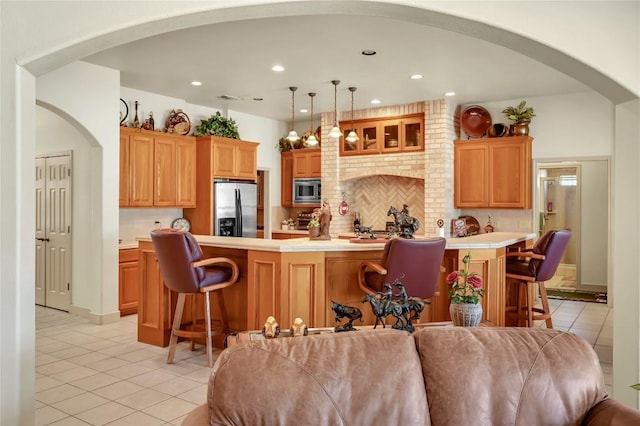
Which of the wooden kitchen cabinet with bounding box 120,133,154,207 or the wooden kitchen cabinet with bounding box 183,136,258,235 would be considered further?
the wooden kitchen cabinet with bounding box 183,136,258,235

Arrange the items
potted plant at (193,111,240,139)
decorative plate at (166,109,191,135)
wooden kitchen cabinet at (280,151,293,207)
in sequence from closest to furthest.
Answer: decorative plate at (166,109,191,135) → potted plant at (193,111,240,139) → wooden kitchen cabinet at (280,151,293,207)

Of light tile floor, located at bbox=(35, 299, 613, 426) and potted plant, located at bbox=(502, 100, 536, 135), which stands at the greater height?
potted plant, located at bbox=(502, 100, 536, 135)

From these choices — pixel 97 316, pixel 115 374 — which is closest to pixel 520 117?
pixel 115 374

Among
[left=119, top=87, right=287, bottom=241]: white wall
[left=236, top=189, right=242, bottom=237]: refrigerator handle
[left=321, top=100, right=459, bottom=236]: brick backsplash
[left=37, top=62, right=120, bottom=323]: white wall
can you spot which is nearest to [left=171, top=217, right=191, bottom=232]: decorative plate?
[left=119, top=87, right=287, bottom=241]: white wall

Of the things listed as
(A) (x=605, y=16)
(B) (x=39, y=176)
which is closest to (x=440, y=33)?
(A) (x=605, y=16)

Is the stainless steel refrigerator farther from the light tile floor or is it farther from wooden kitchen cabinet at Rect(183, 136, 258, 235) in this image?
the light tile floor

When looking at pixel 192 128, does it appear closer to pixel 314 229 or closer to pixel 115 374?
pixel 314 229

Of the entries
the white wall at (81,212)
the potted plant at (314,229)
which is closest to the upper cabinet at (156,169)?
the white wall at (81,212)

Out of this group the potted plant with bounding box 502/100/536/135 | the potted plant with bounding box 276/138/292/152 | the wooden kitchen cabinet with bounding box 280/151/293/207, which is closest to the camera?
the potted plant with bounding box 502/100/536/135

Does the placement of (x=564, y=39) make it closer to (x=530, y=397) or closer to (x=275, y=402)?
(x=530, y=397)

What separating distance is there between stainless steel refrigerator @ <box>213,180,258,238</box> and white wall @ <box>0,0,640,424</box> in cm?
429

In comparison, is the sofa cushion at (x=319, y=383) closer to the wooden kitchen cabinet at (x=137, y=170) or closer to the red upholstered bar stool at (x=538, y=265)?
the red upholstered bar stool at (x=538, y=265)

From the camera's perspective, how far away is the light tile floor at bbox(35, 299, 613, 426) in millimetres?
3208

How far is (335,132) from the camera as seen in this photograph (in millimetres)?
6035
